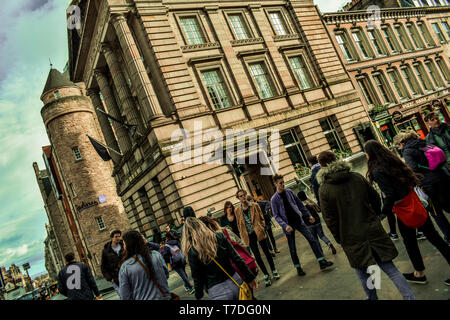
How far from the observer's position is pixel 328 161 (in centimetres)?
409

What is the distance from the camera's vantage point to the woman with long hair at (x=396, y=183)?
3855 millimetres

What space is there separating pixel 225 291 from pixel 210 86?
14.9 meters

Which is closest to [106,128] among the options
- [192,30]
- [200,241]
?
[192,30]

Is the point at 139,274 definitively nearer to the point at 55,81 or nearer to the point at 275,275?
the point at 275,275

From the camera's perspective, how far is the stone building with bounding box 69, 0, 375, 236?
49.7 ft

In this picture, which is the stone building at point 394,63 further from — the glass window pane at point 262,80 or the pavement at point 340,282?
the pavement at point 340,282

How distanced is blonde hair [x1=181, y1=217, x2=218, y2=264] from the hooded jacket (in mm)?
1559

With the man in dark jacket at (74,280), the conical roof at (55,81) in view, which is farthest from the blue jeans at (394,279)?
the conical roof at (55,81)

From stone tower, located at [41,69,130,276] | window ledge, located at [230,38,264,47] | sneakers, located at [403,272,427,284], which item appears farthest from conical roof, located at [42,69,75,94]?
sneakers, located at [403,272,427,284]

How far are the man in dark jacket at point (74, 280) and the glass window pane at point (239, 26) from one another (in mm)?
16767

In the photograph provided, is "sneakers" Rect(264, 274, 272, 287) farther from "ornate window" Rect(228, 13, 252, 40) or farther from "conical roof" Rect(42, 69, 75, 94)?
"conical roof" Rect(42, 69, 75, 94)

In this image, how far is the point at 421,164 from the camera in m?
5.00
